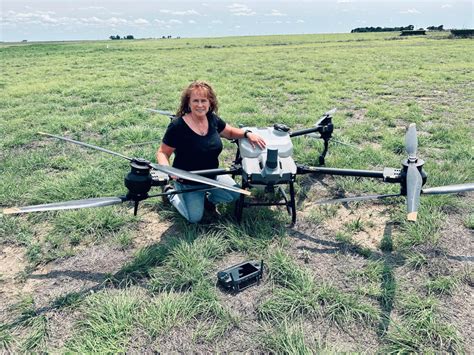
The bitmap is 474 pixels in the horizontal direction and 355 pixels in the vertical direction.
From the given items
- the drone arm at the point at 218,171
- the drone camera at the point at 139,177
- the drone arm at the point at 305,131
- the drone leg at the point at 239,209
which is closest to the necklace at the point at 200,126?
the drone arm at the point at 218,171

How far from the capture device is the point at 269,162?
4.46 meters

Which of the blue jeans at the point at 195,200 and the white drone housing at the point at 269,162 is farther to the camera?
the blue jeans at the point at 195,200

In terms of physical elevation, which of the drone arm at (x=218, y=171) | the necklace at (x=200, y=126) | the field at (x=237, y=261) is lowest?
the field at (x=237, y=261)

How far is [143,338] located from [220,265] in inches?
48.9

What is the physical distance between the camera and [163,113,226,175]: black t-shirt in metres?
4.93

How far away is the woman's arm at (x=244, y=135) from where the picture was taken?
16.6 feet

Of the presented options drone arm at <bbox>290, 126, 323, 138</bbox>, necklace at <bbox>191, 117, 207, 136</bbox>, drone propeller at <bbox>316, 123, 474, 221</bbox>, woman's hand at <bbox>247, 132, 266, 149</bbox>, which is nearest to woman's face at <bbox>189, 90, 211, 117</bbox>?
necklace at <bbox>191, 117, 207, 136</bbox>

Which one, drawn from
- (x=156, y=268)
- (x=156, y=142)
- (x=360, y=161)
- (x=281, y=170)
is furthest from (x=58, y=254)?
(x=360, y=161)

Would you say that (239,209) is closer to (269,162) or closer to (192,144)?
(269,162)

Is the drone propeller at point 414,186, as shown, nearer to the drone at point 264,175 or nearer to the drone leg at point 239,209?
the drone at point 264,175

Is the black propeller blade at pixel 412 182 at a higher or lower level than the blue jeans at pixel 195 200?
higher

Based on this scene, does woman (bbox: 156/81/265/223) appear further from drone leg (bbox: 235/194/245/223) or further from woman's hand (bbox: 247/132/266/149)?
drone leg (bbox: 235/194/245/223)

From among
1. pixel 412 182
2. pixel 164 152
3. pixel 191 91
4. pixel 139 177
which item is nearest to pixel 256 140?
pixel 191 91

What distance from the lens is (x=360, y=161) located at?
7230 millimetres
